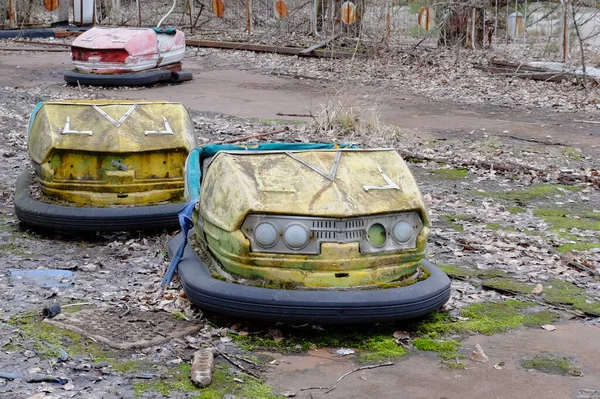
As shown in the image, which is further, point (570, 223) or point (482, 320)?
point (570, 223)

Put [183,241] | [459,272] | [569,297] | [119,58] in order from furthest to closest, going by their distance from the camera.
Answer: [119,58]
[459,272]
[569,297]
[183,241]

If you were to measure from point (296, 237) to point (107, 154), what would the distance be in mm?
2101

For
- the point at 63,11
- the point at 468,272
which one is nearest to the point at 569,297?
the point at 468,272

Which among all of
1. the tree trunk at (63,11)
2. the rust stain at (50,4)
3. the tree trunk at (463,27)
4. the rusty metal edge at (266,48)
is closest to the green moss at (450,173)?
the rusty metal edge at (266,48)

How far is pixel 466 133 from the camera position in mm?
9945

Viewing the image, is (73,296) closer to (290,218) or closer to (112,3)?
(290,218)

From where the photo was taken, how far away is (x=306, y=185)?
421 centimetres

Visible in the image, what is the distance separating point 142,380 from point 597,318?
2307mm

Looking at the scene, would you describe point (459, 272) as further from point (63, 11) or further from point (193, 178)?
point (63, 11)

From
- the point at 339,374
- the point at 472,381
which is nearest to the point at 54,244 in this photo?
the point at 339,374

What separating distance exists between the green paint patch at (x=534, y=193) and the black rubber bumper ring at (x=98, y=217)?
2.83 m

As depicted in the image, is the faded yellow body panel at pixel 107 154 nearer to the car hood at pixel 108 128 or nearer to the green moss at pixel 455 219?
the car hood at pixel 108 128

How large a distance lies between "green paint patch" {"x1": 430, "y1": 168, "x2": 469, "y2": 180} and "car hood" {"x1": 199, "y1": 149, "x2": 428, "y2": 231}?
3343 millimetres

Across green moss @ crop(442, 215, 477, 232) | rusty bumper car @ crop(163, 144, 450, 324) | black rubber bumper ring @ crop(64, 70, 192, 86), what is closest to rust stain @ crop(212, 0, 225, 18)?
black rubber bumper ring @ crop(64, 70, 192, 86)
